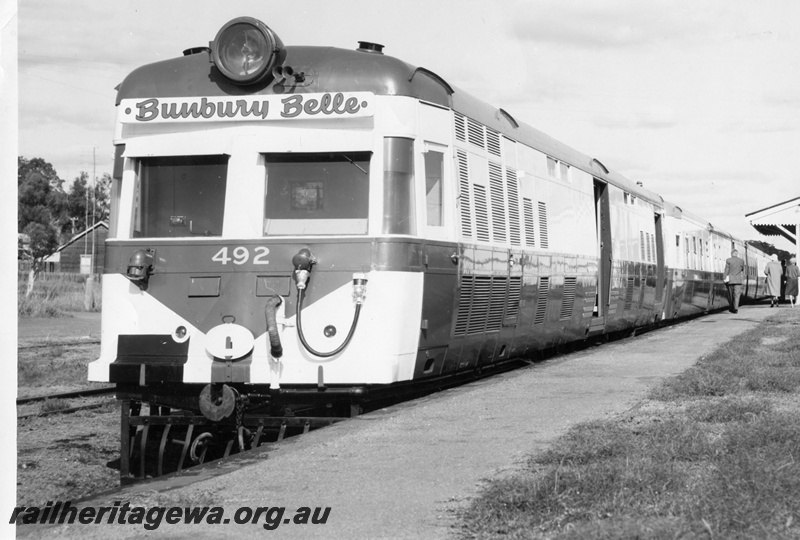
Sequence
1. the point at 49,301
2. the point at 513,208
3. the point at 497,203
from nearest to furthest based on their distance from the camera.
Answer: the point at 497,203 < the point at 513,208 < the point at 49,301

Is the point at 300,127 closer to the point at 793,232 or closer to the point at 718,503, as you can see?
the point at 718,503

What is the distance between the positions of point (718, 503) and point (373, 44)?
5.58 metres

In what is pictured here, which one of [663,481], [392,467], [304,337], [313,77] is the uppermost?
[313,77]

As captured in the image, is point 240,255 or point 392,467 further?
point 240,255

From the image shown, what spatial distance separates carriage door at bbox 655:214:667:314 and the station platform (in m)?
12.1

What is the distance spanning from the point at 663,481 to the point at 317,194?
421 cm

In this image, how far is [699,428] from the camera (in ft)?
21.4

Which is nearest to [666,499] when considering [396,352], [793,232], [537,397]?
[396,352]

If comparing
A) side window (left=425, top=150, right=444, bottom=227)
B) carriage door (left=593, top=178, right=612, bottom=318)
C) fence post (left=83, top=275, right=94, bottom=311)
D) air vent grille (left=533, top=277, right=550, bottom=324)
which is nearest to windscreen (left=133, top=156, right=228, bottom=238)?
side window (left=425, top=150, right=444, bottom=227)

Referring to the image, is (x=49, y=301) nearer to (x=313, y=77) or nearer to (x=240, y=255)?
(x=240, y=255)

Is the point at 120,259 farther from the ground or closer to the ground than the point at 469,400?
farther from the ground

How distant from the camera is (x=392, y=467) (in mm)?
5914

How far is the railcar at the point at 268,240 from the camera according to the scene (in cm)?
805

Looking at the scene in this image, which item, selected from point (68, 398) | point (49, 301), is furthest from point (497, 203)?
point (49, 301)
